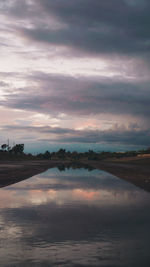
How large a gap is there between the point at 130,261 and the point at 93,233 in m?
3.58

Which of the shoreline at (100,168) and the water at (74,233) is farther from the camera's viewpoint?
the shoreline at (100,168)

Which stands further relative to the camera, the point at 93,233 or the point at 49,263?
the point at 93,233

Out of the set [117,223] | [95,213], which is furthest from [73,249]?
[95,213]

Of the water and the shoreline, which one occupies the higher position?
the water

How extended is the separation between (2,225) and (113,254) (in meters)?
6.40

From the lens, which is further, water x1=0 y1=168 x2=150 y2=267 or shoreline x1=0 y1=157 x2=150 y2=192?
shoreline x1=0 y1=157 x2=150 y2=192

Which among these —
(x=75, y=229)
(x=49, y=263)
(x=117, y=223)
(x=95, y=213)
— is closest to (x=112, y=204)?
(x=95, y=213)

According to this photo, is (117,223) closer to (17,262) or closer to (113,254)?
(113,254)

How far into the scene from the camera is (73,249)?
10945 mm

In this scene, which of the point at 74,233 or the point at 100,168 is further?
the point at 100,168

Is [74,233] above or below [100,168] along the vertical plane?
above

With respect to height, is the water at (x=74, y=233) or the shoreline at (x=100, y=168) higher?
the water at (x=74, y=233)

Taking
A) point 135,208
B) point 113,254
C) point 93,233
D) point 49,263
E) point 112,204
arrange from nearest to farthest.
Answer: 1. point 49,263
2. point 113,254
3. point 93,233
4. point 135,208
5. point 112,204

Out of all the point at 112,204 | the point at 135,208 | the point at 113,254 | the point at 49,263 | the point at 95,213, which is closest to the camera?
the point at 49,263
